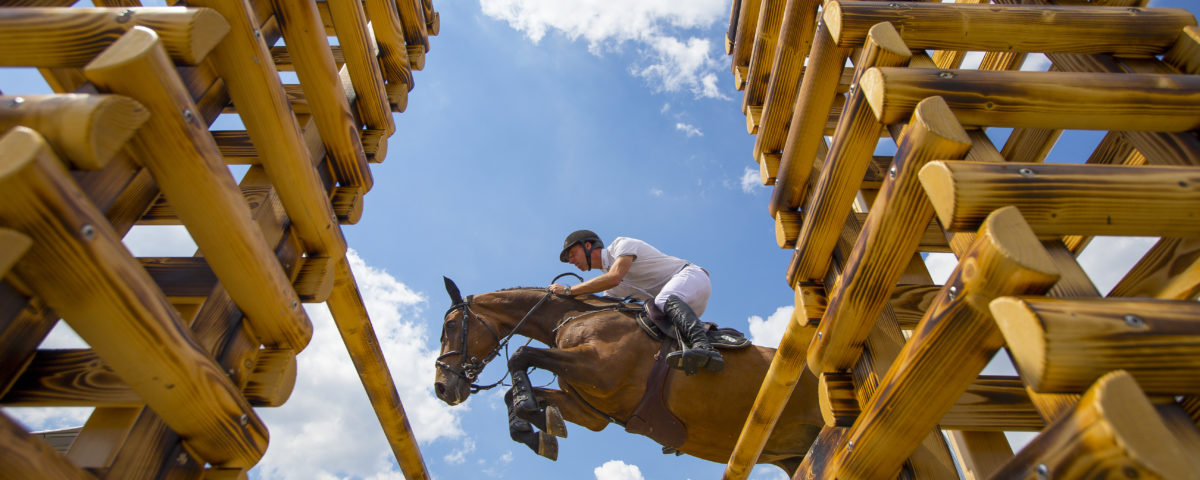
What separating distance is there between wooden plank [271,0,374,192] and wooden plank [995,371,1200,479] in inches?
114

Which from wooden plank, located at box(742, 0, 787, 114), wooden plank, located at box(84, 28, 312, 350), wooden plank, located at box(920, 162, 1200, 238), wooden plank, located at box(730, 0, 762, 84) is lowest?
wooden plank, located at box(920, 162, 1200, 238)

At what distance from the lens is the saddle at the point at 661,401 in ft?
16.8

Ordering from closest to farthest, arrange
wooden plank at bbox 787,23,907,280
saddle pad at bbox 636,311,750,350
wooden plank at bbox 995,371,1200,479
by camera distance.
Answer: wooden plank at bbox 995,371,1200,479
wooden plank at bbox 787,23,907,280
saddle pad at bbox 636,311,750,350

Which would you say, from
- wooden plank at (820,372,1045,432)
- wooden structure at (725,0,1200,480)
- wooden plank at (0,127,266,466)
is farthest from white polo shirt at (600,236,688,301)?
wooden plank at (0,127,266,466)

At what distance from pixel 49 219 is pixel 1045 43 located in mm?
3244

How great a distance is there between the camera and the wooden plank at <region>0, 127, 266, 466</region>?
1424 mm

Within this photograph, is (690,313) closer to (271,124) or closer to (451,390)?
(451,390)

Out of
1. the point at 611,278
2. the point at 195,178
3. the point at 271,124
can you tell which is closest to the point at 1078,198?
the point at 195,178

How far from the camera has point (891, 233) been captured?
2094 mm

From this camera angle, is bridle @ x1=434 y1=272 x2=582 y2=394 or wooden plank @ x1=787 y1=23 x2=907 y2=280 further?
bridle @ x1=434 y1=272 x2=582 y2=394

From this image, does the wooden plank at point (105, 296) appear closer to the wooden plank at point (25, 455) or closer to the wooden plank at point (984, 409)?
the wooden plank at point (25, 455)

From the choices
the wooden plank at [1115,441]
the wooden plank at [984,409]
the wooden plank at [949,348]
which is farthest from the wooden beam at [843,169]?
the wooden plank at [1115,441]

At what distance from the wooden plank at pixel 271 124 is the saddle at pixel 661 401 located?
2.96m

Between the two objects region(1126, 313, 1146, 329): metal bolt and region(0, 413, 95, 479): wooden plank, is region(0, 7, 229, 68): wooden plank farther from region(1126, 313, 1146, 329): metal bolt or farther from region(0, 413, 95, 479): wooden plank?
region(1126, 313, 1146, 329): metal bolt
